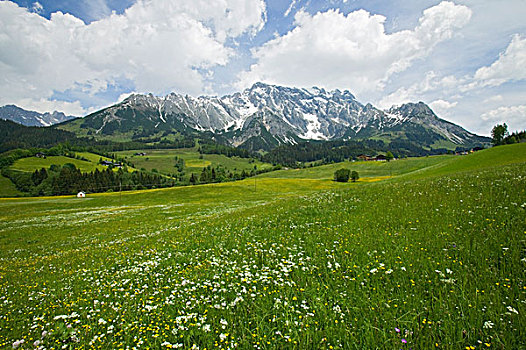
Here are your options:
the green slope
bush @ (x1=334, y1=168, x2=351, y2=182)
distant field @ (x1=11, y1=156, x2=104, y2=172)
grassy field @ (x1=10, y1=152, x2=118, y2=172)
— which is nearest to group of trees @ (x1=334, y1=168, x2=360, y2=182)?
bush @ (x1=334, y1=168, x2=351, y2=182)

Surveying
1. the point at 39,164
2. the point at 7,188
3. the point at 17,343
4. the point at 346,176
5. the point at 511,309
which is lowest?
the point at 346,176

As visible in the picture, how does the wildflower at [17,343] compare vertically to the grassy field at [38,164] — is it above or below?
below

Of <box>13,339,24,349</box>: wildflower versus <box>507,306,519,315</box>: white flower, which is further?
<box>13,339,24,349</box>: wildflower

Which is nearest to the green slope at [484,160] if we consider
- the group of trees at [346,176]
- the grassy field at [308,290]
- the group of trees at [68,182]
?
the group of trees at [346,176]

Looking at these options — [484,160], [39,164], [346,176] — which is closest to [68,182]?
[39,164]

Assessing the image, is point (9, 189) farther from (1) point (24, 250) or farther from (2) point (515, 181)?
(2) point (515, 181)

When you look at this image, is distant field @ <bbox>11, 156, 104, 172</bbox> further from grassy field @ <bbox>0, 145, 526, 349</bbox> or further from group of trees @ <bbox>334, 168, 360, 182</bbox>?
grassy field @ <bbox>0, 145, 526, 349</bbox>

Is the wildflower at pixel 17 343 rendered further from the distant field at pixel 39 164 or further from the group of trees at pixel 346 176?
the distant field at pixel 39 164

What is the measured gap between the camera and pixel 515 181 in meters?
14.7

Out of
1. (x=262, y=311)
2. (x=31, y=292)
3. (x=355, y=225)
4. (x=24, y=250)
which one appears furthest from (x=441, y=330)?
(x=24, y=250)

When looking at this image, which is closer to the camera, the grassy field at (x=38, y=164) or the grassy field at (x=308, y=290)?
the grassy field at (x=308, y=290)

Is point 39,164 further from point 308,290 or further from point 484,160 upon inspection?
point 484,160

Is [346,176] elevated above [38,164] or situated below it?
below

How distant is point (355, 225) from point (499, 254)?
543 centimetres
